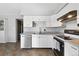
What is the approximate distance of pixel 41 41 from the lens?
6320 mm

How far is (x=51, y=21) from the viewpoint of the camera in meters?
6.89

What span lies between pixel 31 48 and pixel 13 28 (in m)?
3.32

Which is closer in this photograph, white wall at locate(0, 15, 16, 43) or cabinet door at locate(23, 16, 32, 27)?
cabinet door at locate(23, 16, 32, 27)

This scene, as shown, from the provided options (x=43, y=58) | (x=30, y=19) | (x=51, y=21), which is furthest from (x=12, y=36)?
(x=43, y=58)

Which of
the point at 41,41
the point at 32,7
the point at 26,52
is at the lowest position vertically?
the point at 26,52

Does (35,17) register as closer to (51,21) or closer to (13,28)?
(51,21)

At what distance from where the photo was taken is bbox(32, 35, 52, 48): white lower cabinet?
6.28 metres

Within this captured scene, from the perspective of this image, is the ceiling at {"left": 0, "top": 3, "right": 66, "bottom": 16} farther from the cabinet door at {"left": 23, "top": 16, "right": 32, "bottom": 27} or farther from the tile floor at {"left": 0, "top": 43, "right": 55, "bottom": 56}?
the tile floor at {"left": 0, "top": 43, "right": 55, "bottom": 56}

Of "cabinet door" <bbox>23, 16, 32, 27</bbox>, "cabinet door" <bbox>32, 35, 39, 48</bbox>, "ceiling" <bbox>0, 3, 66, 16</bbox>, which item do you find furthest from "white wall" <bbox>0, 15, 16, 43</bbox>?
"ceiling" <bbox>0, 3, 66, 16</bbox>

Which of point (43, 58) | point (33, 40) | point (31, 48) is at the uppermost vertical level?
point (43, 58)

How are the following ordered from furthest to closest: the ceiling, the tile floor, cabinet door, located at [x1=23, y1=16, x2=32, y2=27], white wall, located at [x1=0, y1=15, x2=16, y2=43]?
white wall, located at [x1=0, y1=15, x2=16, y2=43], cabinet door, located at [x1=23, y1=16, x2=32, y2=27], the tile floor, the ceiling

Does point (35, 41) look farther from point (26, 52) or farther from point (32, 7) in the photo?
point (32, 7)


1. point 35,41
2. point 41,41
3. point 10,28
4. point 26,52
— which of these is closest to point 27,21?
point 35,41

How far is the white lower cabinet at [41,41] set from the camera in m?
6.28
